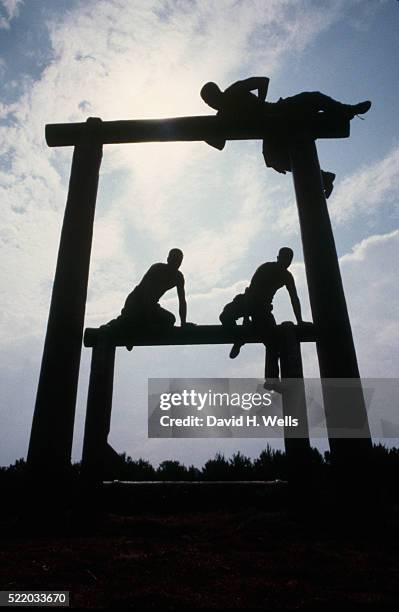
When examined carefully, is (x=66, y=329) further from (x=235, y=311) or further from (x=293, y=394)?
(x=293, y=394)

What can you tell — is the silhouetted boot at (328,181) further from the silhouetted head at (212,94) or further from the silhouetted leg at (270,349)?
the silhouetted leg at (270,349)

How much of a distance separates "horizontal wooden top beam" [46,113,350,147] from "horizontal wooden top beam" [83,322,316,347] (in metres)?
2.89

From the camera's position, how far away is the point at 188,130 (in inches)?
218

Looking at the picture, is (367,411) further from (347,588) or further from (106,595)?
(106,595)

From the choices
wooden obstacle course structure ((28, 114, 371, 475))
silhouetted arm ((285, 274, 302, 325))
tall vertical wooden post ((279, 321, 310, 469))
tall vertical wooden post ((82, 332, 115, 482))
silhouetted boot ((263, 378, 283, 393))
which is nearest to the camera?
tall vertical wooden post ((279, 321, 310, 469))

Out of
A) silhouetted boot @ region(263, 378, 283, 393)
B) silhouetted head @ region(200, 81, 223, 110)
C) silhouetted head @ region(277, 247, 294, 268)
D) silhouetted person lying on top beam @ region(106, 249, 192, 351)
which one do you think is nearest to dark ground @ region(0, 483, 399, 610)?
silhouetted boot @ region(263, 378, 283, 393)

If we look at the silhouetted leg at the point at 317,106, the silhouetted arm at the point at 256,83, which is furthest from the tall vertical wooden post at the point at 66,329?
the silhouetted leg at the point at 317,106

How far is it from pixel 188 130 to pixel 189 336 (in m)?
3.26

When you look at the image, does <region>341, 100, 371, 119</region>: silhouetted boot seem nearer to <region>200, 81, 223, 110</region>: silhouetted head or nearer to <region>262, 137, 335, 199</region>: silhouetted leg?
<region>262, 137, 335, 199</region>: silhouetted leg

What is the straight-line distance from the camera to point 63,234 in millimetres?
4699

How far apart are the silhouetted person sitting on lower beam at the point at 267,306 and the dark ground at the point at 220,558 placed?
1.36 meters

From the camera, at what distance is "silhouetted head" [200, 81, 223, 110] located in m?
5.41

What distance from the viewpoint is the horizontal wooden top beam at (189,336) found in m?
4.12

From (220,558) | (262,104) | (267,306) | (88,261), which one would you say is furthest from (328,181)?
(220,558)
